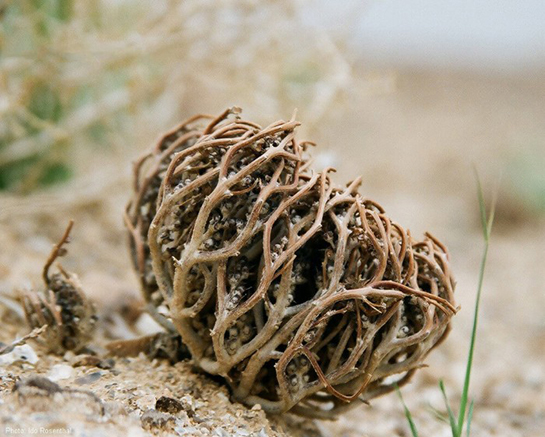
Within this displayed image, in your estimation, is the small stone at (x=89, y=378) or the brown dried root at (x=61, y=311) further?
the brown dried root at (x=61, y=311)

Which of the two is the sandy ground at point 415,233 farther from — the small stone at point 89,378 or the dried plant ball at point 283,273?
the dried plant ball at point 283,273

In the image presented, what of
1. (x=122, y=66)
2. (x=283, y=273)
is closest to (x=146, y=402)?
(x=283, y=273)

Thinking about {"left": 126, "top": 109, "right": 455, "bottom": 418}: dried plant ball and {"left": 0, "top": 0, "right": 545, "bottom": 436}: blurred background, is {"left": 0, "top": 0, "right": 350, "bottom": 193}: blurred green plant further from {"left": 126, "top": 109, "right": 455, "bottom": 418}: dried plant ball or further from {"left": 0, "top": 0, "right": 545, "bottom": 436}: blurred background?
{"left": 126, "top": 109, "right": 455, "bottom": 418}: dried plant ball

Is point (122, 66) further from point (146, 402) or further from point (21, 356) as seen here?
point (146, 402)

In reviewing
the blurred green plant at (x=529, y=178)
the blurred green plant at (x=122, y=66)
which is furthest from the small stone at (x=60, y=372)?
the blurred green plant at (x=529, y=178)

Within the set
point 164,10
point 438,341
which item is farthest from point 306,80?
point 438,341

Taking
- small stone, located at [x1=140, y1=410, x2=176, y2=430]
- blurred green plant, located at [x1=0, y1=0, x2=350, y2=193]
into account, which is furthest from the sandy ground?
blurred green plant, located at [x1=0, y1=0, x2=350, y2=193]
